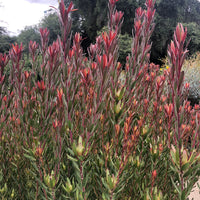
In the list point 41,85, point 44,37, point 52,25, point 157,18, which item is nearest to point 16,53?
point 44,37

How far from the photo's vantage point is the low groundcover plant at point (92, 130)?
1.31 m

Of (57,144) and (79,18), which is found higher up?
(57,144)

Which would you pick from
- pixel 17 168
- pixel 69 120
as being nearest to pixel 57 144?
pixel 69 120

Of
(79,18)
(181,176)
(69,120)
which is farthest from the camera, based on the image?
(79,18)

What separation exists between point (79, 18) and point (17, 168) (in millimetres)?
31459

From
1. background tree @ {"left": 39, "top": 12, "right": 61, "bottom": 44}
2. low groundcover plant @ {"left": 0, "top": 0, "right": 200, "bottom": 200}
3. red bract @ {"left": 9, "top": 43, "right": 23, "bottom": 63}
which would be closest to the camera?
low groundcover plant @ {"left": 0, "top": 0, "right": 200, "bottom": 200}

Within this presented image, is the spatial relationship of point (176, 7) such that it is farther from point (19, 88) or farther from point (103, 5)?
point (19, 88)

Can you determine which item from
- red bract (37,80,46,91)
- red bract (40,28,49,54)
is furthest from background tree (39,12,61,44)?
red bract (37,80,46,91)

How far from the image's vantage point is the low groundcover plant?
51.5 inches

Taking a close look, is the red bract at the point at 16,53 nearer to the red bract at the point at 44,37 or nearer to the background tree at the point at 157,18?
the red bract at the point at 44,37

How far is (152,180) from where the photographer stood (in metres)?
1.53

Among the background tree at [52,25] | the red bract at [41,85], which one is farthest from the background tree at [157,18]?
the red bract at [41,85]

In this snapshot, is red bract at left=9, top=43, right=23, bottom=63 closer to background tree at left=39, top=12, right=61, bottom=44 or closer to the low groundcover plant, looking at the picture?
the low groundcover plant

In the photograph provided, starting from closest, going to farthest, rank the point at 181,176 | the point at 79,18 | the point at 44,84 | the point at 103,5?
the point at 181,176
the point at 44,84
the point at 103,5
the point at 79,18
